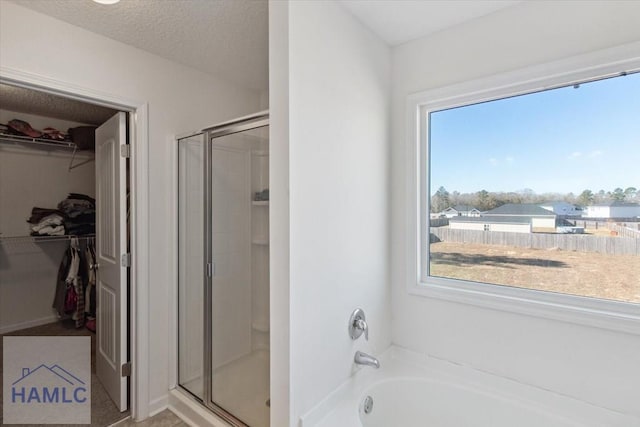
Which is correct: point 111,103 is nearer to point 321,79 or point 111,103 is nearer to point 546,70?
point 321,79

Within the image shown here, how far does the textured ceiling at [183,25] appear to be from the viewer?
159cm

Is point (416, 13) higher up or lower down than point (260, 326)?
higher up

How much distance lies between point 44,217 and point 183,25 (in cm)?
300

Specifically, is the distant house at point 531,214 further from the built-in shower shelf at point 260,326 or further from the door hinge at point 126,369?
the door hinge at point 126,369

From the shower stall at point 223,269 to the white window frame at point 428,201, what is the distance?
3.07 feet

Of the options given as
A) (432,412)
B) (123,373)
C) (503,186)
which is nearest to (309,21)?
(503,186)

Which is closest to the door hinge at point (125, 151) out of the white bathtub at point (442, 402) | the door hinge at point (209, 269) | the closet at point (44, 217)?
the door hinge at point (209, 269)

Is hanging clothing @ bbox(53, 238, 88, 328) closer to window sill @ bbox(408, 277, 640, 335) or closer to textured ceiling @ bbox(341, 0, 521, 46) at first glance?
window sill @ bbox(408, 277, 640, 335)

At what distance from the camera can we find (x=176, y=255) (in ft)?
7.26

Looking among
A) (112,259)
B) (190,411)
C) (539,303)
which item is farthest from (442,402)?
(112,259)

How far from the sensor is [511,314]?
1.58 metres

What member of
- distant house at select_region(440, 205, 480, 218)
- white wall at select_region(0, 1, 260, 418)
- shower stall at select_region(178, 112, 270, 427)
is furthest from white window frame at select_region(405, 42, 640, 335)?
white wall at select_region(0, 1, 260, 418)

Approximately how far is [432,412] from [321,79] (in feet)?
6.09

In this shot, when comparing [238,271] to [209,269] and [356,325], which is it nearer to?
[209,269]
